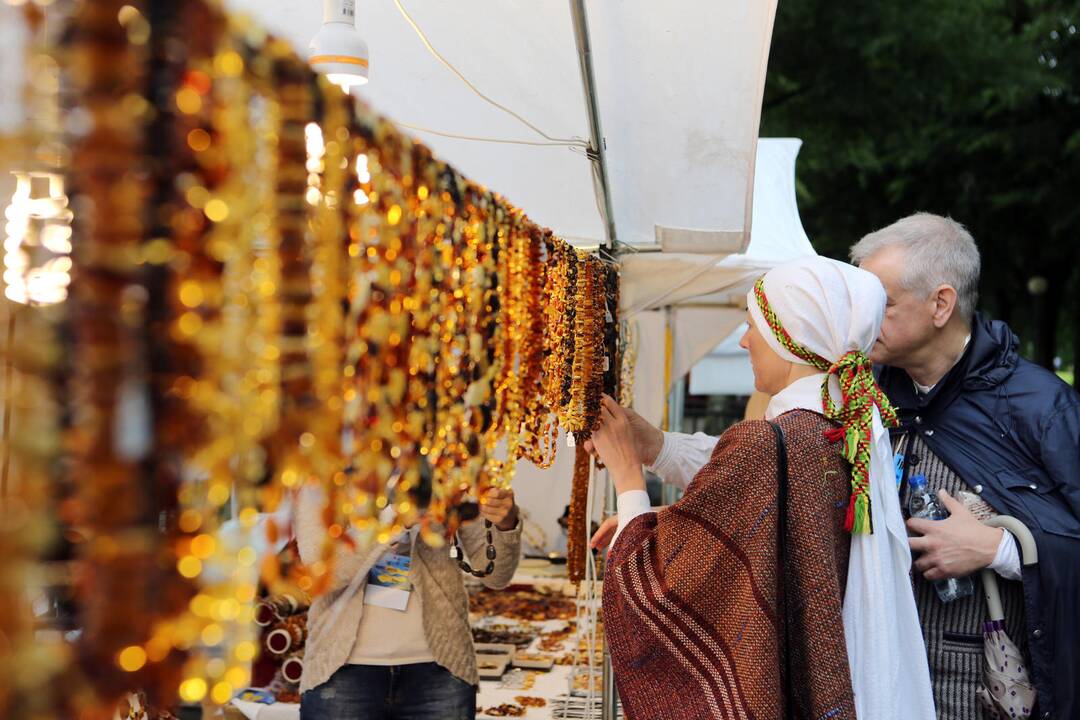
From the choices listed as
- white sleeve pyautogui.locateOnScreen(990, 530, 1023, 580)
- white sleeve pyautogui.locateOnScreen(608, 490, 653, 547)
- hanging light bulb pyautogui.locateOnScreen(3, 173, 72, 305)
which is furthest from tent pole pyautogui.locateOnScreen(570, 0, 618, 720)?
hanging light bulb pyautogui.locateOnScreen(3, 173, 72, 305)

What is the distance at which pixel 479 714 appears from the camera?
14.2 feet

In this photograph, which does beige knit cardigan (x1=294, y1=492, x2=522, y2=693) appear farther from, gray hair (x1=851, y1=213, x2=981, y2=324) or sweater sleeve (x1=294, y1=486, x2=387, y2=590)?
gray hair (x1=851, y1=213, x2=981, y2=324)

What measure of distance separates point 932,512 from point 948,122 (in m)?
10.3

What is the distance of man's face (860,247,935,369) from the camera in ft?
8.66

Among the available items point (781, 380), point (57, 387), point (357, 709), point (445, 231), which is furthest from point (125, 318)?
point (357, 709)

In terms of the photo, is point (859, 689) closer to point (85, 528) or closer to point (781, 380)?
point (781, 380)

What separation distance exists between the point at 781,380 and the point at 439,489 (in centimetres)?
124

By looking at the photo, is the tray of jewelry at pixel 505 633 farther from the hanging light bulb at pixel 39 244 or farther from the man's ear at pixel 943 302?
the hanging light bulb at pixel 39 244

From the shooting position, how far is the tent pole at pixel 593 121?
2.24m

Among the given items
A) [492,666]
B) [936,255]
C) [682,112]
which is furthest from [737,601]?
[492,666]

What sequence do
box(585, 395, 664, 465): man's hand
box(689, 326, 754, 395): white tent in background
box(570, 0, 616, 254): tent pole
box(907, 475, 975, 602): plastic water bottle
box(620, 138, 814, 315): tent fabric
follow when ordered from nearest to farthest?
1. box(570, 0, 616, 254): tent pole
2. box(907, 475, 975, 602): plastic water bottle
3. box(585, 395, 664, 465): man's hand
4. box(620, 138, 814, 315): tent fabric
5. box(689, 326, 754, 395): white tent in background

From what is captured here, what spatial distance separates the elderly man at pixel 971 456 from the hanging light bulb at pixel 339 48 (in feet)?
4.72

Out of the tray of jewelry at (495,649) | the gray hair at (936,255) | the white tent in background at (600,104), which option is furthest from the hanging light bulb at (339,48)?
the tray of jewelry at (495,649)

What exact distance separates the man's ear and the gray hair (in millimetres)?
18
